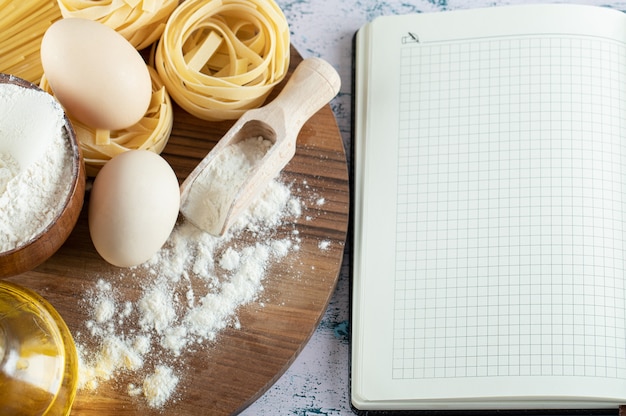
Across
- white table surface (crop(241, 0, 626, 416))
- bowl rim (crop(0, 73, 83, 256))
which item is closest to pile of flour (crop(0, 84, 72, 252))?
bowl rim (crop(0, 73, 83, 256))

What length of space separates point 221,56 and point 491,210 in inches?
14.4

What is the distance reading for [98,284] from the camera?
975 millimetres

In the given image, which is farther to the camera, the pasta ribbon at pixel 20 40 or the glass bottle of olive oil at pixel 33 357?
the pasta ribbon at pixel 20 40

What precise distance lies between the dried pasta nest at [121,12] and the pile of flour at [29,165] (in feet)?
0.45

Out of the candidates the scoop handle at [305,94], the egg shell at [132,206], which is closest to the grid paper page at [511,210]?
the scoop handle at [305,94]

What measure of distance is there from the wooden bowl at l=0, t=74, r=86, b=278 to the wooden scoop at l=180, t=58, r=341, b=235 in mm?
118

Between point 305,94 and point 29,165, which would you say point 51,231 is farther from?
point 305,94

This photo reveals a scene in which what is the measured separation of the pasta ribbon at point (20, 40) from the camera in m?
1.02

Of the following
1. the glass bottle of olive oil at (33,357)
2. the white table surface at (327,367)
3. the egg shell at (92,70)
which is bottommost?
the white table surface at (327,367)

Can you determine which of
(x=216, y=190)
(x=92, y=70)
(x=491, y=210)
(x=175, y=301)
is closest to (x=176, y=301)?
(x=175, y=301)

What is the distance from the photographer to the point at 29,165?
34.0 inches

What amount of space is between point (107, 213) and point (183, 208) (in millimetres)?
100

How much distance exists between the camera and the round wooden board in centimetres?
94

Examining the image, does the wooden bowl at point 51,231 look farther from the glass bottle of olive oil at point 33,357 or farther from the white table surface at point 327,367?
the white table surface at point 327,367
